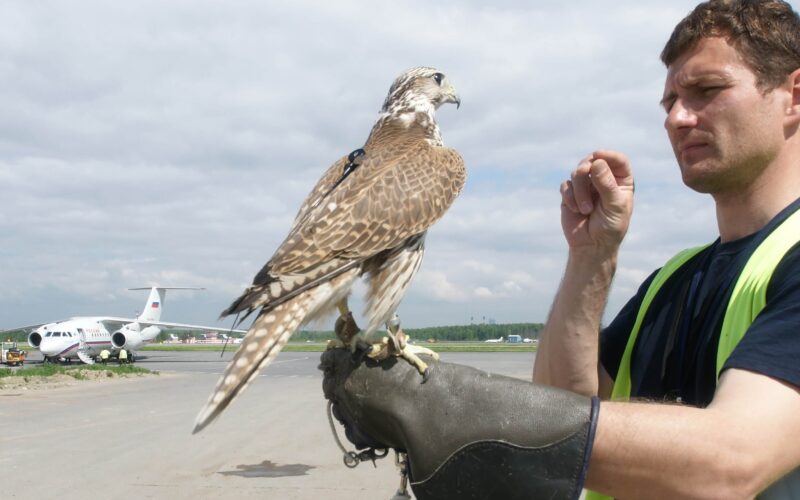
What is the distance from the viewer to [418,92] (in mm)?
4738

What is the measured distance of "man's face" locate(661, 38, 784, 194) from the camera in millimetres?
2139

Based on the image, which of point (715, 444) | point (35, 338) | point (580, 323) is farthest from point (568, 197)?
point (35, 338)

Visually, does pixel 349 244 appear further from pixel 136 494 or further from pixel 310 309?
pixel 136 494

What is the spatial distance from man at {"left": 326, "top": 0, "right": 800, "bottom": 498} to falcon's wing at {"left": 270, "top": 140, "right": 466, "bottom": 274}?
102cm

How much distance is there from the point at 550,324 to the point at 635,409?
1221mm

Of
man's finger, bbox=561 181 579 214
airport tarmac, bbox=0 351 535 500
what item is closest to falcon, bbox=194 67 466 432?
man's finger, bbox=561 181 579 214

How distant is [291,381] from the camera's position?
2311 cm

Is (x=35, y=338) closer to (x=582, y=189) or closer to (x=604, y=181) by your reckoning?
(x=582, y=189)

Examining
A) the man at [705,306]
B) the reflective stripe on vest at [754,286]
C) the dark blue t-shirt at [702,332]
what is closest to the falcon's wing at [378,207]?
the man at [705,306]

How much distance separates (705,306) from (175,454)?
8804mm

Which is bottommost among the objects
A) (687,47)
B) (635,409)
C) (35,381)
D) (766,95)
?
(35,381)

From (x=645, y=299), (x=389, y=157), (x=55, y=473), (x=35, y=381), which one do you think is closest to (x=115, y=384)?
(x=35, y=381)

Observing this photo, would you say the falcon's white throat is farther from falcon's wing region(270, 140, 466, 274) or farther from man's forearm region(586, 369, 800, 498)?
man's forearm region(586, 369, 800, 498)

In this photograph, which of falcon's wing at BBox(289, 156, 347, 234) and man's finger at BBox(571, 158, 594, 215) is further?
falcon's wing at BBox(289, 156, 347, 234)
